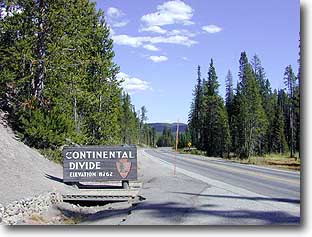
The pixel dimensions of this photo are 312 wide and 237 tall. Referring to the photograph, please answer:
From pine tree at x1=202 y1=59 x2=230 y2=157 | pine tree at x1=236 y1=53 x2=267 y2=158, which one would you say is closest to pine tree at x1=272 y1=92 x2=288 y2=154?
pine tree at x1=236 y1=53 x2=267 y2=158

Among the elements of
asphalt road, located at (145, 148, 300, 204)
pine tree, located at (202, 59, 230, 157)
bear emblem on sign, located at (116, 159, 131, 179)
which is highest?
pine tree, located at (202, 59, 230, 157)

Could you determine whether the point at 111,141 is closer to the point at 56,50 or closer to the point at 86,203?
the point at 86,203

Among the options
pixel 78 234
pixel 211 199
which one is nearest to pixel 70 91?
pixel 211 199

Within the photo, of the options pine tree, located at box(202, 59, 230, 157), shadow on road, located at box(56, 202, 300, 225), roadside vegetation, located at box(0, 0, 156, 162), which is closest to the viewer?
shadow on road, located at box(56, 202, 300, 225)

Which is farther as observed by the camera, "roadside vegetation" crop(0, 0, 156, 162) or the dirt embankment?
"roadside vegetation" crop(0, 0, 156, 162)

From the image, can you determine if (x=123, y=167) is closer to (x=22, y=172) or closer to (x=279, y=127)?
(x=22, y=172)

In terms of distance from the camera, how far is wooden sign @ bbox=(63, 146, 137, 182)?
12.2 meters

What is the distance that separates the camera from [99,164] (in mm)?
12289

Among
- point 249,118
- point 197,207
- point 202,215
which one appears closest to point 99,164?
point 197,207

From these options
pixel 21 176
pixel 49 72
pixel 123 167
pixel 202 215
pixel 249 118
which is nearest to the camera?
pixel 202 215

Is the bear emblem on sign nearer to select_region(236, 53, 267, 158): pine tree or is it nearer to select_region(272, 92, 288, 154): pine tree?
select_region(236, 53, 267, 158): pine tree

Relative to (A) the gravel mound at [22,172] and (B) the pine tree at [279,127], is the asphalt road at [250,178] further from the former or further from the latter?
(B) the pine tree at [279,127]

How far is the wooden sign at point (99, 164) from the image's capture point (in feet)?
40.0

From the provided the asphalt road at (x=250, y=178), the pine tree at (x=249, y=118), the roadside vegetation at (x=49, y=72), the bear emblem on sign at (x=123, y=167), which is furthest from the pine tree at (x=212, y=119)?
the pine tree at (x=249, y=118)
